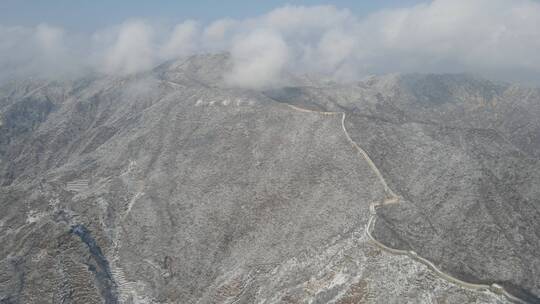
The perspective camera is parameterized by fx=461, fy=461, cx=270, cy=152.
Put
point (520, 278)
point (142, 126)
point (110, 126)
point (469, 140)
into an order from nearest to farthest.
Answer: point (520, 278) < point (469, 140) < point (142, 126) < point (110, 126)

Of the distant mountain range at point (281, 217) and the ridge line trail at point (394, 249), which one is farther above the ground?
the ridge line trail at point (394, 249)

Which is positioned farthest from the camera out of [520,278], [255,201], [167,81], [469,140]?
[167,81]

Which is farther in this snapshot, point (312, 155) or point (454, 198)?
point (312, 155)

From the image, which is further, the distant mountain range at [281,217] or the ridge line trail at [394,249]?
the distant mountain range at [281,217]

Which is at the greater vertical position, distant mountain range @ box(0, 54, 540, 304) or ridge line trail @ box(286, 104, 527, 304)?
ridge line trail @ box(286, 104, 527, 304)

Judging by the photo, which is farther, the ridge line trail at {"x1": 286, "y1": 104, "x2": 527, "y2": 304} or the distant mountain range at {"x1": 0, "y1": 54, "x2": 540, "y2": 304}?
the distant mountain range at {"x1": 0, "y1": 54, "x2": 540, "y2": 304}

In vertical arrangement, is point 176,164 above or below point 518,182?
above

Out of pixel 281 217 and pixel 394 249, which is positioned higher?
pixel 394 249

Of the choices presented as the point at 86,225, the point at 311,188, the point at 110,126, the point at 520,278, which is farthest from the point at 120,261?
the point at 110,126

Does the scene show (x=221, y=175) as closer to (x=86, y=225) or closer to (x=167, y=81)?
(x=86, y=225)

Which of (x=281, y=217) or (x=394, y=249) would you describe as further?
(x=281, y=217)

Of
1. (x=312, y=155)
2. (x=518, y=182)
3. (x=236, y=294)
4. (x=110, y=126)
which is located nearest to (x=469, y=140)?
(x=518, y=182)
